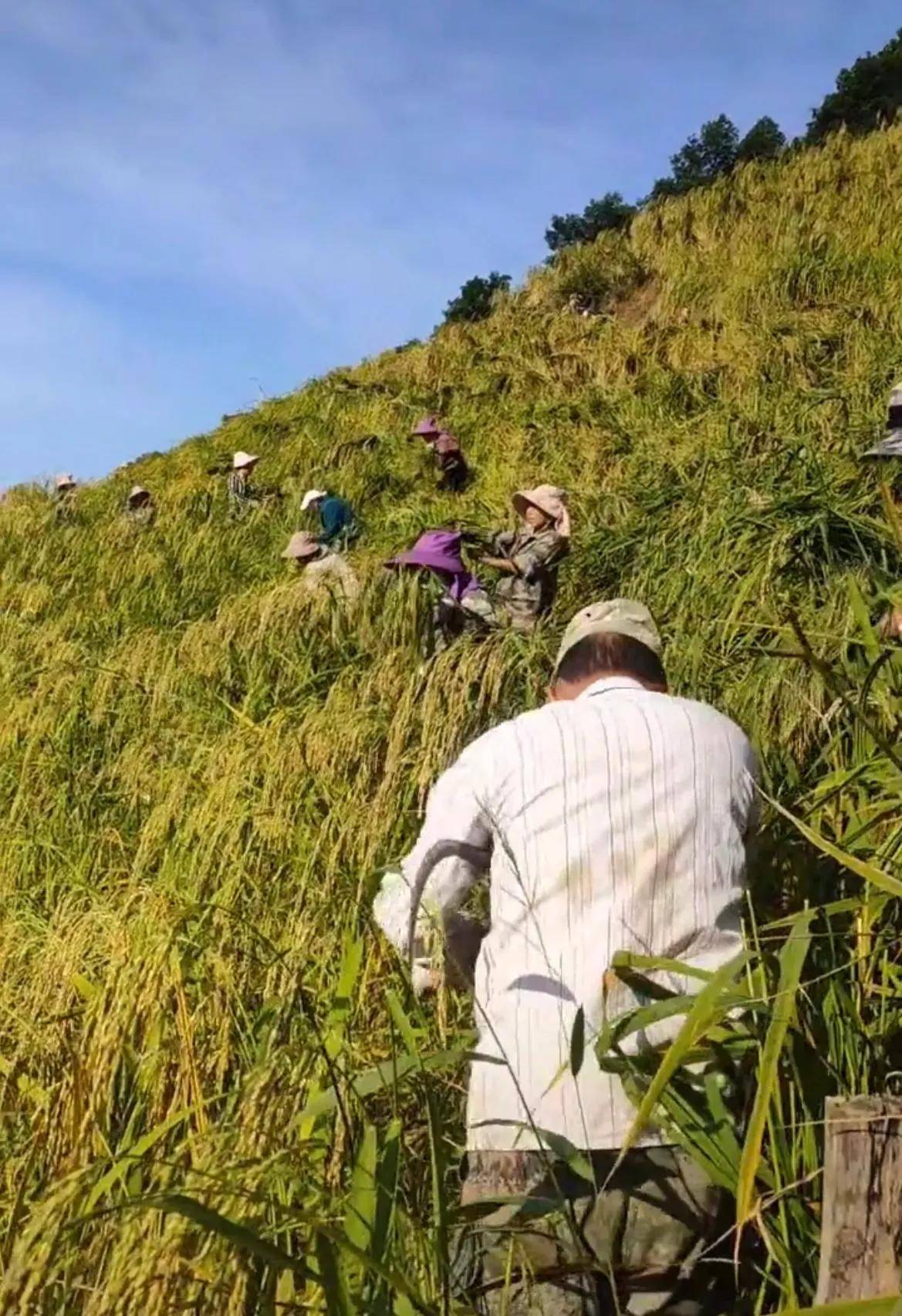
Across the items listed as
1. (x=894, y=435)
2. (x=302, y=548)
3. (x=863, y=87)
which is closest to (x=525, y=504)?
(x=302, y=548)

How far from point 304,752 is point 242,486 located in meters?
6.29

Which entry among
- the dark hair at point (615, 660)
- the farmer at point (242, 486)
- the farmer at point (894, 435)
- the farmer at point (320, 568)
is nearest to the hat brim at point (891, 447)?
the farmer at point (894, 435)

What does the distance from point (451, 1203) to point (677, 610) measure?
2.26 metres

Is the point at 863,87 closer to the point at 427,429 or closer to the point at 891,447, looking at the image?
the point at 427,429

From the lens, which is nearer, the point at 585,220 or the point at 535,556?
the point at 535,556

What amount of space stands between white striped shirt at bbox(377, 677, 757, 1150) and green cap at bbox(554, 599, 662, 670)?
0.61ft

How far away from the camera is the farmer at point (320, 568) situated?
15.2 ft

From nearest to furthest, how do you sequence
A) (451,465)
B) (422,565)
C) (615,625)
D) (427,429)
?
(615,625) → (422,565) → (451,465) → (427,429)

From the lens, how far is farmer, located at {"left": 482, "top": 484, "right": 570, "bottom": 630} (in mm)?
4758

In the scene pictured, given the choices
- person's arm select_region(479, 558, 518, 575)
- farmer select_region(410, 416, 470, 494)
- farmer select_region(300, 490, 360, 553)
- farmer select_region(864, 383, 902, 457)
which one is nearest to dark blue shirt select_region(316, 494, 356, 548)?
farmer select_region(300, 490, 360, 553)

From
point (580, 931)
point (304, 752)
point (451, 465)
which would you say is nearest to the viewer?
point (580, 931)

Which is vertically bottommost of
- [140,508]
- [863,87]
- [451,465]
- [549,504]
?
[549,504]

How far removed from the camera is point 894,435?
432 cm

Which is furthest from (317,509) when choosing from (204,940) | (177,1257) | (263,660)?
(177,1257)
